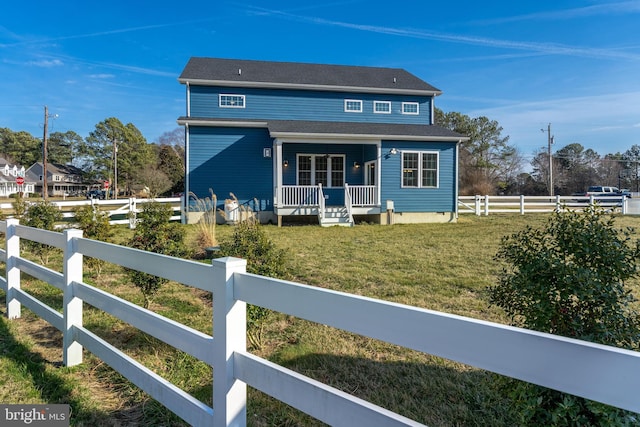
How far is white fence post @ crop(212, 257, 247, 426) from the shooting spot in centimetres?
178

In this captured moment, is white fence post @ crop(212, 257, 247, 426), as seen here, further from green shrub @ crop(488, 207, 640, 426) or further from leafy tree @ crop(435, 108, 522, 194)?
leafy tree @ crop(435, 108, 522, 194)

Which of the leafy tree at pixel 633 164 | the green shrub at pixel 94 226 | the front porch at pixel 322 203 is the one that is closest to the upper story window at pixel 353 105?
the front porch at pixel 322 203

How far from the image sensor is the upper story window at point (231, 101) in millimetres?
16625

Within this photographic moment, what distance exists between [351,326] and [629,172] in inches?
2551

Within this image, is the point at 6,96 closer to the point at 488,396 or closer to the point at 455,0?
the point at 455,0

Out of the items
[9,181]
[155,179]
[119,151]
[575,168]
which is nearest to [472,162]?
[575,168]

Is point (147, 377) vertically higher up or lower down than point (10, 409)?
higher up

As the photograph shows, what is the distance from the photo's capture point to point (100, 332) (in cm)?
411

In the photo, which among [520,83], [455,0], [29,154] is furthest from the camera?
[29,154]

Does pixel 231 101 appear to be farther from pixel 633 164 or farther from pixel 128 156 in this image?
pixel 633 164

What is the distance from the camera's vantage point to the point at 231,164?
15.5 m

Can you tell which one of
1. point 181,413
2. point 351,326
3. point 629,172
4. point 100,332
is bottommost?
point 100,332

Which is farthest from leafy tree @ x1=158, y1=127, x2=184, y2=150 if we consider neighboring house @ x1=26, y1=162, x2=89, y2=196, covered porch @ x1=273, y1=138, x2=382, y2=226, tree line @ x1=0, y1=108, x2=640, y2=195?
covered porch @ x1=273, y1=138, x2=382, y2=226

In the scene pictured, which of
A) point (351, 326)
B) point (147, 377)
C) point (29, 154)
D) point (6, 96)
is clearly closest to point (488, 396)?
point (351, 326)
